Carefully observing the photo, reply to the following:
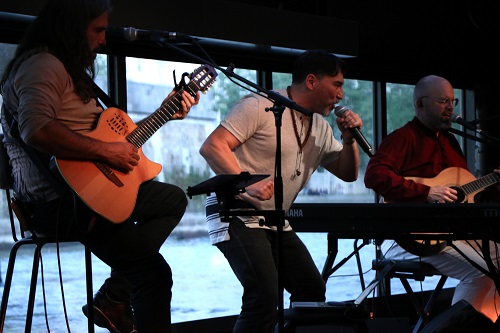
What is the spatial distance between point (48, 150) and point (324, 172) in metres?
3.72

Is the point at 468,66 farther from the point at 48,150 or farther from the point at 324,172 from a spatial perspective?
the point at 48,150

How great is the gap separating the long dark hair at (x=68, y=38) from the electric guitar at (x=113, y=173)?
0.16 meters

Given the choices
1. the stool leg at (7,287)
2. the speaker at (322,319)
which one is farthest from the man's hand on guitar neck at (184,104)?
the speaker at (322,319)

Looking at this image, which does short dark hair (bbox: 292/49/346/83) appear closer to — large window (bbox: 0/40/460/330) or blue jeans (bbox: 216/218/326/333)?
blue jeans (bbox: 216/218/326/333)

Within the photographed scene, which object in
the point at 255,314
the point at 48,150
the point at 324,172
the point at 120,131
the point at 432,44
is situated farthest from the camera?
the point at 432,44

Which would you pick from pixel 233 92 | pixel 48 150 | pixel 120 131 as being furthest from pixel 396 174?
pixel 48 150

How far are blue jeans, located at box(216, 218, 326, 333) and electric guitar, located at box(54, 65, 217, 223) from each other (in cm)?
55

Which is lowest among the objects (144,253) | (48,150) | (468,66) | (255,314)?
(255,314)

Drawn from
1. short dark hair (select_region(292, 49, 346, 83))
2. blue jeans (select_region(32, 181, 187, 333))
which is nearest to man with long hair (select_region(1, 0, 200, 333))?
blue jeans (select_region(32, 181, 187, 333))

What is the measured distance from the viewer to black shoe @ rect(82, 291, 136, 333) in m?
3.44

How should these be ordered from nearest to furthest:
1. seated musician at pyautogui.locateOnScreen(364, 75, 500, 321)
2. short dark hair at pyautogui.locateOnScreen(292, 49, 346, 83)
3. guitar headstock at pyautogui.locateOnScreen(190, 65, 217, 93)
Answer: guitar headstock at pyautogui.locateOnScreen(190, 65, 217, 93) → short dark hair at pyautogui.locateOnScreen(292, 49, 346, 83) → seated musician at pyautogui.locateOnScreen(364, 75, 500, 321)

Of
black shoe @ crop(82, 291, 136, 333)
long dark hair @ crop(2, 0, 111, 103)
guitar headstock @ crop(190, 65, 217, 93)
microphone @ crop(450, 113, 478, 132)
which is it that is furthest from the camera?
microphone @ crop(450, 113, 478, 132)

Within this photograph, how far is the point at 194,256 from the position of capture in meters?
5.30

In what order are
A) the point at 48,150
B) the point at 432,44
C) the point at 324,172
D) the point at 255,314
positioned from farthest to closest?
the point at 432,44 → the point at 324,172 → the point at 255,314 → the point at 48,150
